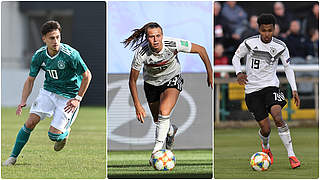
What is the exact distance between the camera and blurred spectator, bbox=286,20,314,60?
44.3 ft

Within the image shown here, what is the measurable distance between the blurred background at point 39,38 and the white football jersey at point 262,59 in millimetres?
11692

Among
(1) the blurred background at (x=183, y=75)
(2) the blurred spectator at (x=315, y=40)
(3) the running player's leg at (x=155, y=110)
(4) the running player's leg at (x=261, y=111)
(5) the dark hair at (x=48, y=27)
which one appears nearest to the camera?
(5) the dark hair at (x=48, y=27)

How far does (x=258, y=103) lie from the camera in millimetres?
8234

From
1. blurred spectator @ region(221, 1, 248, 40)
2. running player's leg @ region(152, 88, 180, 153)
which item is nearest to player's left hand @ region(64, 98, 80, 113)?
running player's leg @ region(152, 88, 180, 153)

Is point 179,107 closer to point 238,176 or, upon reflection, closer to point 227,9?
point 238,176

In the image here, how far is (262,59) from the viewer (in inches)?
318

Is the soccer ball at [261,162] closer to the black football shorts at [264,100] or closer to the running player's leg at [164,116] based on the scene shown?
the black football shorts at [264,100]

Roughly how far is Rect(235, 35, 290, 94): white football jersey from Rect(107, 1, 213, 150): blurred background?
4.20ft

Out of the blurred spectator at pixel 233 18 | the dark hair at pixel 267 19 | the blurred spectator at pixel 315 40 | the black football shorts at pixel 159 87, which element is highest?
the blurred spectator at pixel 233 18

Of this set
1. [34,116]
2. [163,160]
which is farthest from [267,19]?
[34,116]

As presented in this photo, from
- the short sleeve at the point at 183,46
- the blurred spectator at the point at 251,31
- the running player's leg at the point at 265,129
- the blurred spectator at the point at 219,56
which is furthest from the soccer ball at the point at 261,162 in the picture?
the blurred spectator at the point at 219,56

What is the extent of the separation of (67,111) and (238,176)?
205 cm

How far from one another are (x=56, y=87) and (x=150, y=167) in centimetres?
142

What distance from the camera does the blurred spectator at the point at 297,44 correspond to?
13.5 metres
